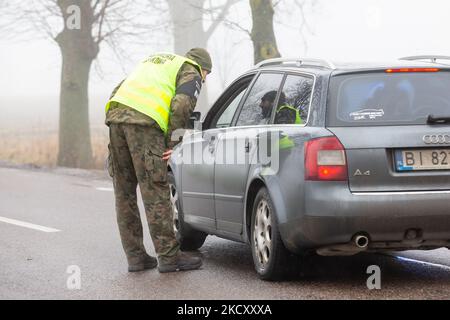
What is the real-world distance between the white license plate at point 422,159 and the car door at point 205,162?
2.02 m

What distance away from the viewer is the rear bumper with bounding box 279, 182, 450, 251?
6957mm

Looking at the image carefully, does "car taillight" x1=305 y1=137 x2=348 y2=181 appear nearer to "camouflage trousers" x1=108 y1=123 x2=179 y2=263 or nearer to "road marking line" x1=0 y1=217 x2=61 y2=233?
→ "camouflage trousers" x1=108 y1=123 x2=179 y2=263

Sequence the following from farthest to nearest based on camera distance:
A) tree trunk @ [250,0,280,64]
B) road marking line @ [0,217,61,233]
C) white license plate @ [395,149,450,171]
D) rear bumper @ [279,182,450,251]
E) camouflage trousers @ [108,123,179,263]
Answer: tree trunk @ [250,0,280,64] → road marking line @ [0,217,61,233] → camouflage trousers @ [108,123,179,263] → white license plate @ [395,149,450,171] → rear bumper @ [279,182,450,251]

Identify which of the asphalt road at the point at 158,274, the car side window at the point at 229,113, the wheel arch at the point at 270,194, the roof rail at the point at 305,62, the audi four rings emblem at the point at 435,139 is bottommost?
the asphalt road at the point at 158,274

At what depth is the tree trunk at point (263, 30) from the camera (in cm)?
1881

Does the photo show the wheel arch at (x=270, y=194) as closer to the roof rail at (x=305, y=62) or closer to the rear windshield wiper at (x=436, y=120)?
the roof rail at (x=305, y=62)

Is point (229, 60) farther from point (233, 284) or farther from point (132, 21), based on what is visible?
point (233, 284)

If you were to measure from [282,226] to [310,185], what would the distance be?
0.39 metres

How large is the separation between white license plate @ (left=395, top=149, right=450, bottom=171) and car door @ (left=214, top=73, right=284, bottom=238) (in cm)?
117

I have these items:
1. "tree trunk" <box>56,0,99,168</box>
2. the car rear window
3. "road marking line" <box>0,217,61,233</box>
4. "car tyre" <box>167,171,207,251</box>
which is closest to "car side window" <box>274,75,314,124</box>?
the car rear window

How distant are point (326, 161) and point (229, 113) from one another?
6.56 feet

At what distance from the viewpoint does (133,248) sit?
859 centimetres

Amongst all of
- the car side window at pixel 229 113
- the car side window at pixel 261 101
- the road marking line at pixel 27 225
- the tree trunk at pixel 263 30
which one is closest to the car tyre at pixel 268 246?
the car side window at pixel 261 101

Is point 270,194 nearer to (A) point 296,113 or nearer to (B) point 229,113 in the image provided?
(A) point 296,113
